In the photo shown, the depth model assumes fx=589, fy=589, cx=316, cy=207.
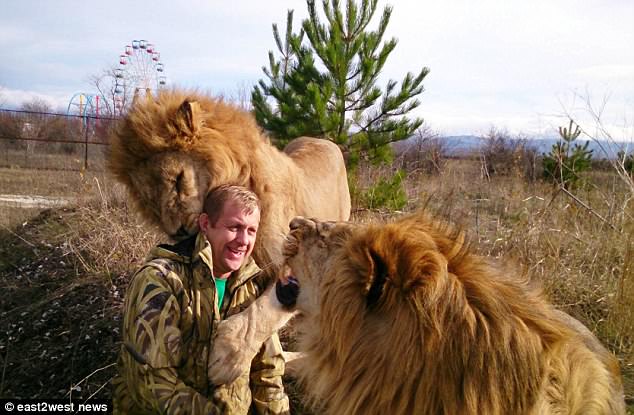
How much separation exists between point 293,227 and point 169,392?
0.97 m

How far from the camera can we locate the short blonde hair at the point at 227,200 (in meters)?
3.22

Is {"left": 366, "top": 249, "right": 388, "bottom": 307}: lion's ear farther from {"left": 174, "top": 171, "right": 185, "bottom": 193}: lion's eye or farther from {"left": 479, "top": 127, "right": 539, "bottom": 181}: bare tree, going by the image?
{"left": 479, "top": 127, "right": 539, "bottom": 181}: bare tree

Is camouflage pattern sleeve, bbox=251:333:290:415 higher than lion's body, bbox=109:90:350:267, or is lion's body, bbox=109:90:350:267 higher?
lion's body, bbox=109:90:350:267

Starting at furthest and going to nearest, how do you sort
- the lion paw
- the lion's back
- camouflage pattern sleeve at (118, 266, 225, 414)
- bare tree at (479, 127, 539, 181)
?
1. bare tree at (479, 127, 539, 181)
2. the lion's back
3. the lion paw
4. camouflage pattern sleeve at (118, 266, 225, 414)

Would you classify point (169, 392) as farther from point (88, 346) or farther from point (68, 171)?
point (68, 171)

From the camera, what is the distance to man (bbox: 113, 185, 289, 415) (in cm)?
277

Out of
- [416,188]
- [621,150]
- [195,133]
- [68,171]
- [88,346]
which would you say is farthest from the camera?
[68,171]

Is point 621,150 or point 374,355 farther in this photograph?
point 621,150

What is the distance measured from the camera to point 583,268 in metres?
6.45

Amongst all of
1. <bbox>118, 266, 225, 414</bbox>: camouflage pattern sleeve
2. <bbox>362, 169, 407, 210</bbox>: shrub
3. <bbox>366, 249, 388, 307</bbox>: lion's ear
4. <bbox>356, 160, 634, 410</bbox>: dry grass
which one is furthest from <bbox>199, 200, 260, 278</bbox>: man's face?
<bbox>362, 169, 407, 210</bbox>: shrub

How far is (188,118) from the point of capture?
3.66 m

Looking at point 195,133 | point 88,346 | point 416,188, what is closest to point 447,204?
point 195,133

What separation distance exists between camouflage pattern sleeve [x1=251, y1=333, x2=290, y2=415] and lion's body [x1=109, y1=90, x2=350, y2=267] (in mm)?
569

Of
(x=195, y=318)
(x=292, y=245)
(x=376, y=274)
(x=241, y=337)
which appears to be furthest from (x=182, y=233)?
(x=376, y=274)
